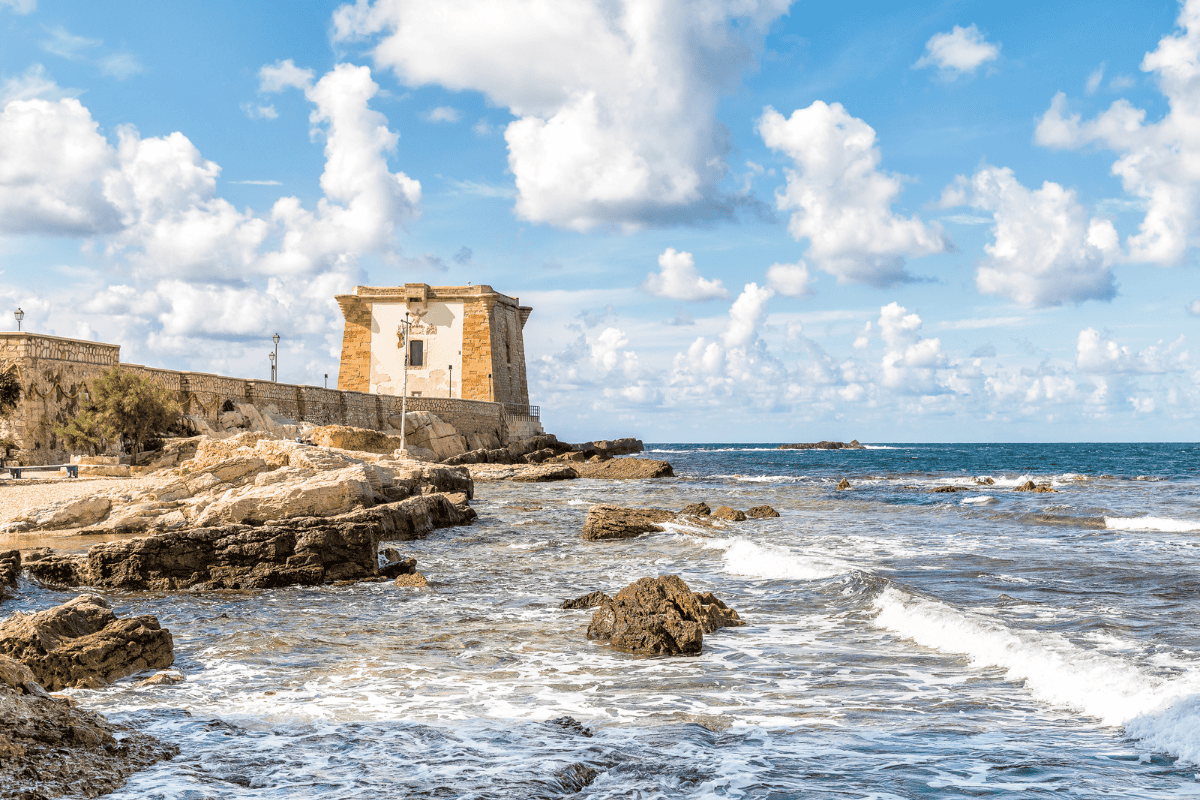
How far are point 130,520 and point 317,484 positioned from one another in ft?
10.6

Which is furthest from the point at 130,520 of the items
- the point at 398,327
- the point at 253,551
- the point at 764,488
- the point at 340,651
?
the point at 398,327

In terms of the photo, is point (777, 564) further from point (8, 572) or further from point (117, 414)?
point (117, 414)

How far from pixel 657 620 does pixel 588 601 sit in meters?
1.91

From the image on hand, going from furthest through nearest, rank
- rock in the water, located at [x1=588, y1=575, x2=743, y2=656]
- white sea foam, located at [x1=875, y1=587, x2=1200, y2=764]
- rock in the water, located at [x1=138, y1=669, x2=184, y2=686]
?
rock in the water, located at [x1=588, y1=575, x2=743, y2=656] → rock in the water, located at [x1=138, y1=669, x2=184, y2=686] → white sea foam, located at [x1=875, y1=587, x2=1200, y2=764]

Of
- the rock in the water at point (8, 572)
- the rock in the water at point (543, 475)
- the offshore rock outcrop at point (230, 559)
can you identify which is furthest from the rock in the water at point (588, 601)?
the rock in the water at point (543, 475)

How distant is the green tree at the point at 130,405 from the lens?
899 inches

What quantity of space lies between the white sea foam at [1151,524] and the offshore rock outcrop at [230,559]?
54.0 feet

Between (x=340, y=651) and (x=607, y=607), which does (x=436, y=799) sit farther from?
(x=607, y=607)

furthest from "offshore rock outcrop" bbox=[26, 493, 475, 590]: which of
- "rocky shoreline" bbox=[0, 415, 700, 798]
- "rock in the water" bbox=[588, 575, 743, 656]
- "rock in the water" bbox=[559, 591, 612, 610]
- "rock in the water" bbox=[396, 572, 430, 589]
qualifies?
"rock in the water" bbox=[588, 575, 743, 656]

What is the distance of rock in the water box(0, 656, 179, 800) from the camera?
12.4 feet

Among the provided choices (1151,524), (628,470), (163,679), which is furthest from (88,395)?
(1151,524)

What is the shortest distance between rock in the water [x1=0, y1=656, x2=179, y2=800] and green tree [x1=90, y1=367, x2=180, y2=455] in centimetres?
2099

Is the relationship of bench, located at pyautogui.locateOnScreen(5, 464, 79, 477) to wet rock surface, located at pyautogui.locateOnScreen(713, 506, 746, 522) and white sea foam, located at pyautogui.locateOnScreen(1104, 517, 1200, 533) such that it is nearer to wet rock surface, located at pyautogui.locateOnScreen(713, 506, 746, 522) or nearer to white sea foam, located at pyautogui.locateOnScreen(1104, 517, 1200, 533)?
wet rock surface, located at pyautogui.locateOnScreen(713, 506, 746, 522)

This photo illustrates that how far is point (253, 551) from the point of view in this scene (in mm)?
10438
